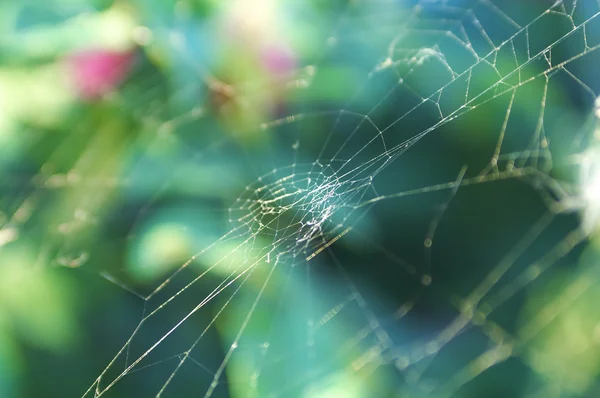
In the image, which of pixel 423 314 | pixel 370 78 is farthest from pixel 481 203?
pixel 370 78

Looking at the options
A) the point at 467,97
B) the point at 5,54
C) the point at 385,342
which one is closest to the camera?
the point at 5,54

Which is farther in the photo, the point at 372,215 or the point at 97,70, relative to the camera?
the point at 372,215

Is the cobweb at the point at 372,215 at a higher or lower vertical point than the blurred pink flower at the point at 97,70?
lower

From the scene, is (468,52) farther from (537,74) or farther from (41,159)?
(41,159)

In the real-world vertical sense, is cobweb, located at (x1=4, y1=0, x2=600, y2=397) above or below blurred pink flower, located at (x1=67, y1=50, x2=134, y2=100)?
below
